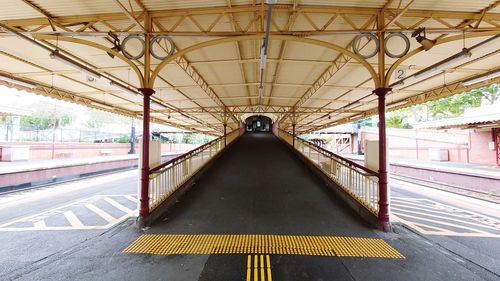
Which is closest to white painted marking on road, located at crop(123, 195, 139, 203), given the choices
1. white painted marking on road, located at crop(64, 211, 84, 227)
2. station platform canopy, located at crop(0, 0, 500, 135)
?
white painted marking on road, located at crop(64, 211, 84, 227)

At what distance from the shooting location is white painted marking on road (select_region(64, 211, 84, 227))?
17.8ft

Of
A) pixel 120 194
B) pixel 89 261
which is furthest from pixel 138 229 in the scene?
pixel 120 194

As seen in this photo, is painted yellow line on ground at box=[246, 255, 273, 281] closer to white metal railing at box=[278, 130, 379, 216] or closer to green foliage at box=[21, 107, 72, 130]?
white metal railing at box=[278, 130, 379, 216]

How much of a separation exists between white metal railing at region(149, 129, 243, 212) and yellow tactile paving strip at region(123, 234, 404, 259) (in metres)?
1.34

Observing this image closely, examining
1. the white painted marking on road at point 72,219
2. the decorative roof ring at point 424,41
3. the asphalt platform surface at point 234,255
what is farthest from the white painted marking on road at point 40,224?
the decorative roof ring at point 424,41

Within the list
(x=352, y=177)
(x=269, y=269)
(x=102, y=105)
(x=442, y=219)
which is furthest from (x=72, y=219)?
(x=442, y=219)

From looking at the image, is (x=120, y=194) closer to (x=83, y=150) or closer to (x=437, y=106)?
(x=83, y=150)

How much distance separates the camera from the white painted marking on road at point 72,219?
5.42 meters

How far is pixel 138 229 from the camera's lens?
190 inches

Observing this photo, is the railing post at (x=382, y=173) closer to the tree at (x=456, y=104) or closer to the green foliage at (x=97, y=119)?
the tree at (x=456, y=104)

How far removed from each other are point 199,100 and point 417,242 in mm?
12208

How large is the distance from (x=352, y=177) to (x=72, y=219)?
7.89m

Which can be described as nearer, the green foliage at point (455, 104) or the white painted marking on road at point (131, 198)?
the white painted marking on road at point (131, 198)

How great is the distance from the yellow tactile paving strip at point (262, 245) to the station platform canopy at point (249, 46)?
144 inches
